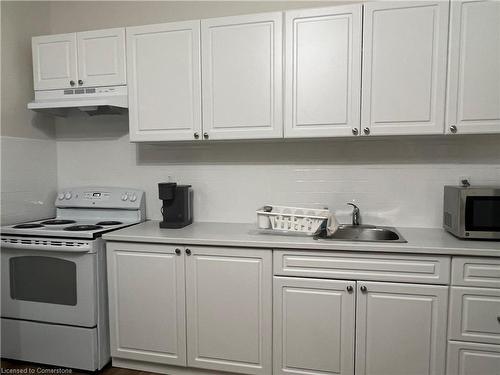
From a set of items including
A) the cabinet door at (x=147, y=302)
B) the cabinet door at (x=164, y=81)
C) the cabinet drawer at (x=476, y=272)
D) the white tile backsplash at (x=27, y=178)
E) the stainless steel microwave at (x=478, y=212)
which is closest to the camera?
the cabinet drawer at (x=476, y=272)

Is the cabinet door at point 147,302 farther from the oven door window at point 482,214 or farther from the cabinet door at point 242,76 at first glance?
the oven door window at point 482,214

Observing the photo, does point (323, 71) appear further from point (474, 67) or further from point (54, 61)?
point (54, 61)

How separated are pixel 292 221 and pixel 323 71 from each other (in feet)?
2.94

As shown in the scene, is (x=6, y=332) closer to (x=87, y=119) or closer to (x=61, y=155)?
(x=61, y=155)

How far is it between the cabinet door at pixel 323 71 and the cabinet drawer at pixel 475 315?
102 cm

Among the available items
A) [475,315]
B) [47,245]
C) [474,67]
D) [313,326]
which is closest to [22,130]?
[47,245]

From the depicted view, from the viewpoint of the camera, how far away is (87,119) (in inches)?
102

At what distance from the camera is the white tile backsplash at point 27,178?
2248mm

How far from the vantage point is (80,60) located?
88.1 inches

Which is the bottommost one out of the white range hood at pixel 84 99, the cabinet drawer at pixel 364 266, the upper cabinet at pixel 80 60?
the cabinet drawer at pixel 364 266

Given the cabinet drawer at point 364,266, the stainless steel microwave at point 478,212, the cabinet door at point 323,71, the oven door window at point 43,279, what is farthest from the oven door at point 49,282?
the stainless steel microwave at point 478,212

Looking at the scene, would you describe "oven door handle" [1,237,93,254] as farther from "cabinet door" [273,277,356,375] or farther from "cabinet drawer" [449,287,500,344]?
"cabinet drawer" [449,287,500,344]

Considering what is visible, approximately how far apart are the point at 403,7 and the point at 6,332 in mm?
3143

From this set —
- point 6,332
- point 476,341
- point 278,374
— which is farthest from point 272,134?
point 6,332
